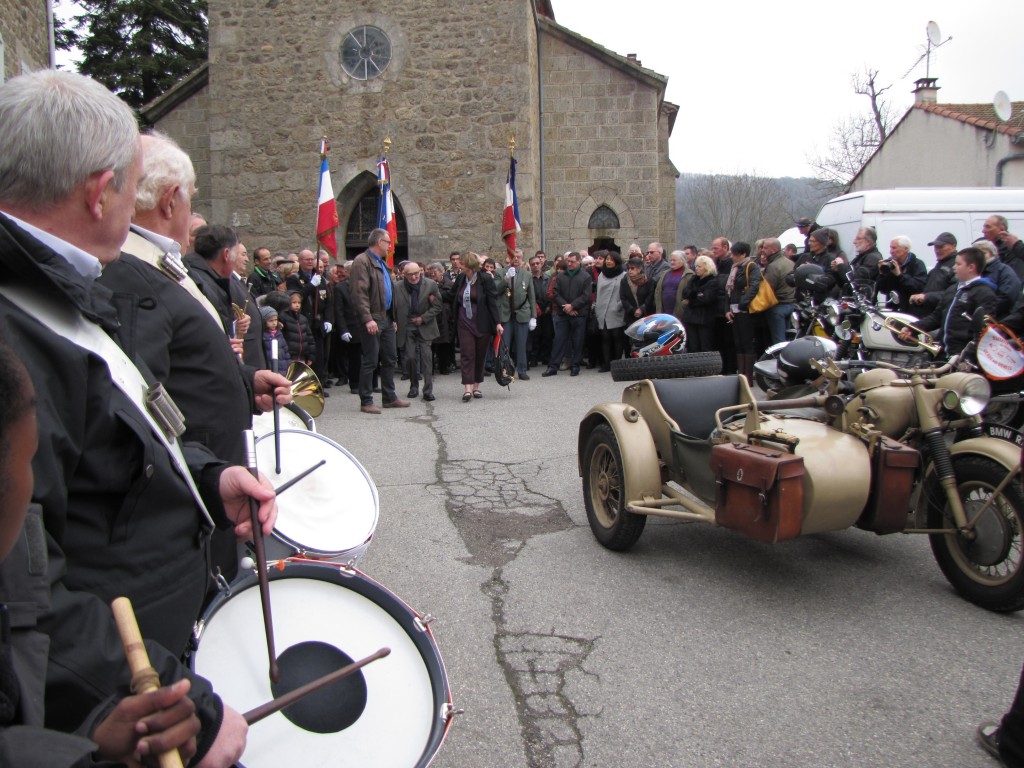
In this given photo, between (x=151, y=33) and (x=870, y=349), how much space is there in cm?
2607

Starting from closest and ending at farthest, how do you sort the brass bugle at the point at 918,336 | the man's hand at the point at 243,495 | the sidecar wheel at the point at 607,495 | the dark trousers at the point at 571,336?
the man's hand at the point at 243,495
the sidecar wheel at the point at 607,495
the brass bugle at the point at 918,336
the dark trousers at the point at 571,336

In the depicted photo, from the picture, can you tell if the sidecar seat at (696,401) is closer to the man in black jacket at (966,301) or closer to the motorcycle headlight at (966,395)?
the motorcycle headlight at (966,395)

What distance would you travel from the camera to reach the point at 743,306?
410 inches

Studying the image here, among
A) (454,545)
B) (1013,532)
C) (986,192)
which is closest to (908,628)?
(1013,532)

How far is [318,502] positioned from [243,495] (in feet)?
3.63

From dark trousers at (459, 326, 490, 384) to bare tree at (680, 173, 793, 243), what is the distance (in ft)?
136

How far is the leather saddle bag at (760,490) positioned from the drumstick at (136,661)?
2951 mm

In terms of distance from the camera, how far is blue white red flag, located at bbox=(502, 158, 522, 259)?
47.9 ft

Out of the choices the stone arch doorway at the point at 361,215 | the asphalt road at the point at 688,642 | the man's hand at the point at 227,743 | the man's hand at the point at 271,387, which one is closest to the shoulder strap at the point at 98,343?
the man's hand at the point at 227,743

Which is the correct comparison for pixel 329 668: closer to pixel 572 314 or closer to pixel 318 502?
pixel 318 502

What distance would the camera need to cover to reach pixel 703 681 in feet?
10.6

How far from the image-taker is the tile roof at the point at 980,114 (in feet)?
75.7

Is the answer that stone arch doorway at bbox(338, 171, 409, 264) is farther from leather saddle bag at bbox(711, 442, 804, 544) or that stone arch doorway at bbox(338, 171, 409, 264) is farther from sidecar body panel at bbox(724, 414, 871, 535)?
sidecar body panel at bbox(724, 414, 871, 535)

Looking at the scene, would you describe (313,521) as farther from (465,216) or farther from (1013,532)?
(465,216)
